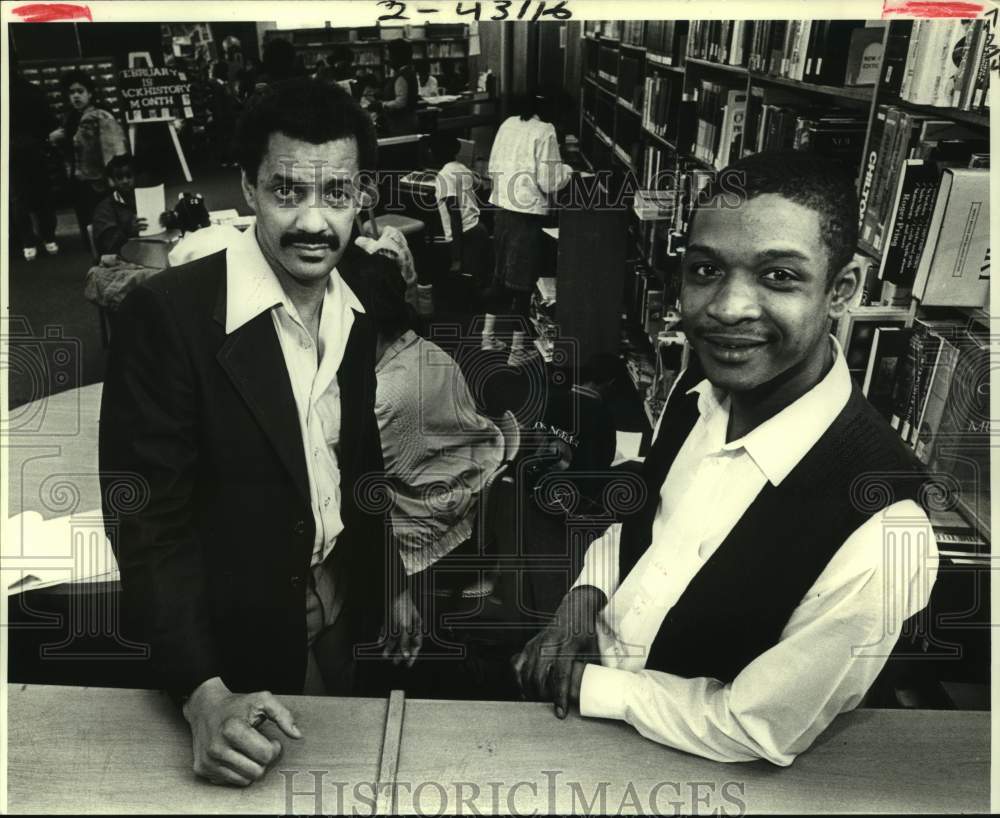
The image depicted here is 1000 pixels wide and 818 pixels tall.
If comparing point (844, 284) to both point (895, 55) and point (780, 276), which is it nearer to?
point (780, 276)

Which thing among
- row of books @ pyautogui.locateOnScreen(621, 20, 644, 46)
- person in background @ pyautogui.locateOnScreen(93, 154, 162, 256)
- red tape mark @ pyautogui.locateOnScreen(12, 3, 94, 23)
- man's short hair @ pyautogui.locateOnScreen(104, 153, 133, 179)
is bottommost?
person in background @ pyautogui.locateOnScreen(93, 154, 162, 256)

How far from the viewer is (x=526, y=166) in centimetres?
147

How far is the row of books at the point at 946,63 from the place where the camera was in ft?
3.40

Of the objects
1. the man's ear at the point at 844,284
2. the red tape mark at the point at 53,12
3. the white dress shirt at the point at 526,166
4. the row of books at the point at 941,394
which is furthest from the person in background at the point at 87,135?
the row of books at the point at 941,394

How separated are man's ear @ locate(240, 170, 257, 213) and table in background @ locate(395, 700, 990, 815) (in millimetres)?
709

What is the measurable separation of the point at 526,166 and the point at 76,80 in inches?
31.3

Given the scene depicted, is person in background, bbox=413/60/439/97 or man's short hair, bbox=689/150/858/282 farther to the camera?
person in background, bbox=413/60/439/97

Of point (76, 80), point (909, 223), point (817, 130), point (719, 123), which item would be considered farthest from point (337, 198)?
point (719, 123)

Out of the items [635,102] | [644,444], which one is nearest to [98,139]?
[644,444]

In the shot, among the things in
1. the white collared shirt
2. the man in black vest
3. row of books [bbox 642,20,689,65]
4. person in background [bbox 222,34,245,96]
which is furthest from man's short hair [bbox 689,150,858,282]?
row of books [bbox 642,20,689,65]

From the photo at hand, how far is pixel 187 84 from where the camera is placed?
1.04m

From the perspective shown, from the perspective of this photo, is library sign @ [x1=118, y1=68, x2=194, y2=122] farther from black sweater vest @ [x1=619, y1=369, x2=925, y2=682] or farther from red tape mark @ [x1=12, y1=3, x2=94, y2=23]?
black sweater vest @ [x1=619, y1=369, x2=925, y2=682]

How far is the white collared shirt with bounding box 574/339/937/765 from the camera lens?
2.61 feet

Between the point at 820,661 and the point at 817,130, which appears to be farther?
the point at 817,130
